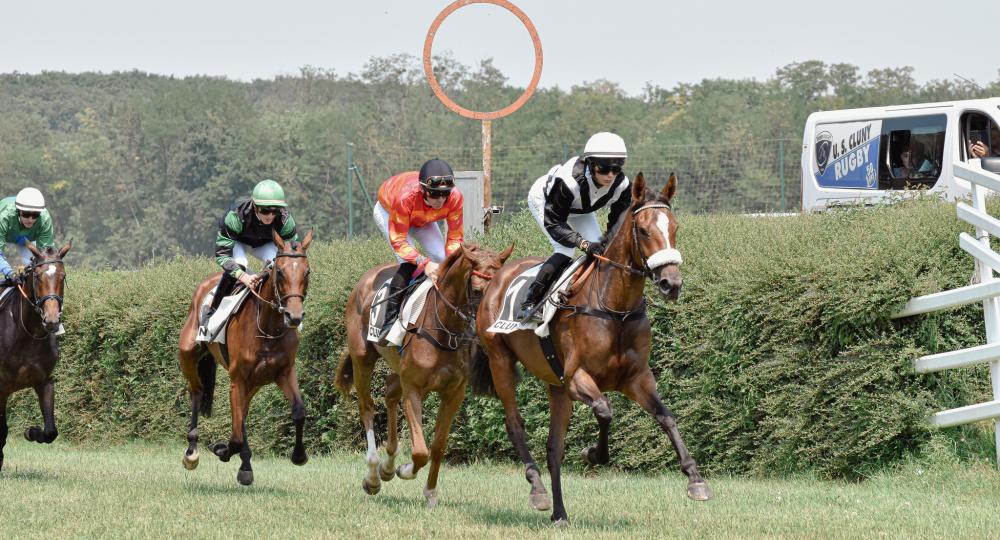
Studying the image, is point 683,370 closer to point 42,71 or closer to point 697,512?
point 697,512

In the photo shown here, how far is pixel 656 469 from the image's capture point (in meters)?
12.1

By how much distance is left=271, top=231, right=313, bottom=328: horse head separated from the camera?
1009 centimetres

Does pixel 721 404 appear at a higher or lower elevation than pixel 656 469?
higher

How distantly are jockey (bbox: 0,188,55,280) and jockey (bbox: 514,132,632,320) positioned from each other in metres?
5.55

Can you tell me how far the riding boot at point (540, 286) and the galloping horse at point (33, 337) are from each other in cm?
498

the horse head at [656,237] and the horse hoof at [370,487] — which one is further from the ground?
the horse head at [656,237]

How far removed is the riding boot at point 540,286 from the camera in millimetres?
9031

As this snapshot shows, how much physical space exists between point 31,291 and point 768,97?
60.6 m

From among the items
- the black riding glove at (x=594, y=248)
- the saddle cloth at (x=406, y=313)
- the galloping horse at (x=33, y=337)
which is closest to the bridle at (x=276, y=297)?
the saddle cloth at (x=406, y=313)

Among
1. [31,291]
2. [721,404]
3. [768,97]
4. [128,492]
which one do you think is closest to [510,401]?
[721,404]

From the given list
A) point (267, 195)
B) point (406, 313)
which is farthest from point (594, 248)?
point (267, 195)

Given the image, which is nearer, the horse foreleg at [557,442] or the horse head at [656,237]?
the horse head at [656,237]

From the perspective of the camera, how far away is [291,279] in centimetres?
1021

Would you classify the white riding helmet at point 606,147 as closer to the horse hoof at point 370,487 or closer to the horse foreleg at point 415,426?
the horse foreleg at point 415,426
